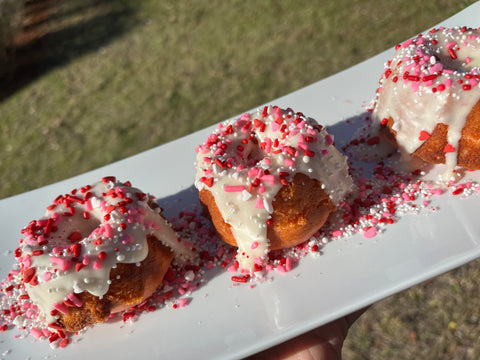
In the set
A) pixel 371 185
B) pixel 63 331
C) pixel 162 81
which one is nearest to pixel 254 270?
pixel 371 185

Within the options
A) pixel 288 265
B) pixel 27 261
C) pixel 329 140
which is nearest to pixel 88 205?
Answer: pixel 27 261

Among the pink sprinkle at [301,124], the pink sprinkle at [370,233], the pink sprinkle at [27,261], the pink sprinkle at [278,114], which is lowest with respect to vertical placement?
the pink sprinkle at [370,233]

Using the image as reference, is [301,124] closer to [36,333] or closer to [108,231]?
[108,231]

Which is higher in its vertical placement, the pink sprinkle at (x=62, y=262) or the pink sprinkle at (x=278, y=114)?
the pink sprinkle at (x=278, y=114)

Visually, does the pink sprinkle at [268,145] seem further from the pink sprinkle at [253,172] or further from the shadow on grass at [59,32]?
the shadow on grass at [59,32]

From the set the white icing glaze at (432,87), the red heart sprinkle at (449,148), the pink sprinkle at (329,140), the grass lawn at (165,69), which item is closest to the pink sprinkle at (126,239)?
the pink sprinkle at (329,140)

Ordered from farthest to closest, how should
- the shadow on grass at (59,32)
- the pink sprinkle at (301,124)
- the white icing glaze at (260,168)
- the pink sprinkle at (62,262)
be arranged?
1. the shadow on grass at (59,32)
2. the pink sprinkle at (301,124)
3. the white icing glaze at (260,168)
4. the pink sprinkle at (62,262)

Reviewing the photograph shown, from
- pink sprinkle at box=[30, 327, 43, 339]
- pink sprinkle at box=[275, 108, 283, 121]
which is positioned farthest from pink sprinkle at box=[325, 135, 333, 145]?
pink sprinkle at box=[30, 327, 43, 339]
